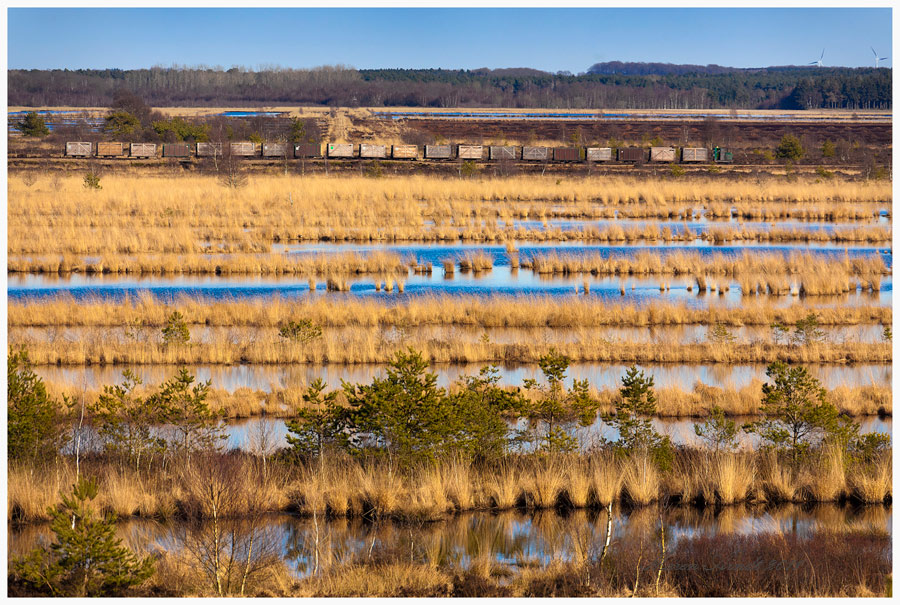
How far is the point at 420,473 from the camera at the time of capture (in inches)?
416

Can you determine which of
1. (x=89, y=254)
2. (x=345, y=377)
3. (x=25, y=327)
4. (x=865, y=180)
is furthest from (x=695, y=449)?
(x=865, y=180)

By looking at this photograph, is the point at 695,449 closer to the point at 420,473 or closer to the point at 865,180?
the point at 420,473

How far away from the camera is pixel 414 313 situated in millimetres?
20797

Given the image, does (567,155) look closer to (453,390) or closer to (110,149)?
(110,149)

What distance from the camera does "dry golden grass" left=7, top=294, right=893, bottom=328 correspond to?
20.3 m

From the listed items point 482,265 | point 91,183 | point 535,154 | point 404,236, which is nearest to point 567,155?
point 535,154

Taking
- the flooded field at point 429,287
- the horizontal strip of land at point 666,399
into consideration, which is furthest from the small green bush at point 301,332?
the flooded field at point 429,287

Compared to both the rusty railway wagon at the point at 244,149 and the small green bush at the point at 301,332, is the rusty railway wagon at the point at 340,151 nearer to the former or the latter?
the rusty railway wagon at the point at 244,149

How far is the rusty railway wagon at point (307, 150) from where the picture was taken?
6709 centimetres

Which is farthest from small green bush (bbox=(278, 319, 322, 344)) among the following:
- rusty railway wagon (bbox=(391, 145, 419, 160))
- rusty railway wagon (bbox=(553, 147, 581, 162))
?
rusty railway wagon (bbox=(553, 147, 581, 162))

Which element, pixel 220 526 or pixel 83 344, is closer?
pixel 220 526

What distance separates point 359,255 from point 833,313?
45.2 ft

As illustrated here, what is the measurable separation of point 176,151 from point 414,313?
49424 millimetres

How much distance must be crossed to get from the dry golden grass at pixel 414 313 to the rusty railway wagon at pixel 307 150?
46100 mm
